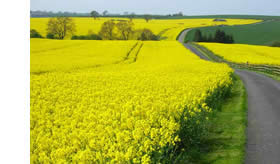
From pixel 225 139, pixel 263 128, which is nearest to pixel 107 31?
pixel 263 128

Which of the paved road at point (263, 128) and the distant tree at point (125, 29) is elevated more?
the distant tree at point (125, 29)

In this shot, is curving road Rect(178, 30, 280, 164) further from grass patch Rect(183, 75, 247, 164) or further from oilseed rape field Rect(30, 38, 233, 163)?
oilseed rape field Rect(30, 38, 233, 163)

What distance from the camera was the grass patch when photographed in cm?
937

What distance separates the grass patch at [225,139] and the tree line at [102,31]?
82.0 meters

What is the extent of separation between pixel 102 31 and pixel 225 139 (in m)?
89.9

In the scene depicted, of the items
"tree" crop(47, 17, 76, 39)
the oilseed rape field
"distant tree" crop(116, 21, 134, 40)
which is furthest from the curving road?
"distant tree" crop(116, 21, 134, 40)

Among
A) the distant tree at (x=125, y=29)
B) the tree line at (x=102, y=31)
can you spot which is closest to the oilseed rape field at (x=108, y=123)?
the tree line at (x=102, y=31)

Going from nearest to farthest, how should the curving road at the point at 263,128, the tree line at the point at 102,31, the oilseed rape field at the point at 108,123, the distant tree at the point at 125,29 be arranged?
the oilseed rape field at the point at 108,123 < the curving road at the point at 263,128 < the tree line at the point at 102,31 < the distant tree at the point at 125,29

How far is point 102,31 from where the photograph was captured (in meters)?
98.4

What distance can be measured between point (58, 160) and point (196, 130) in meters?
4.97

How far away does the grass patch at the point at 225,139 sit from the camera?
30.7 feet

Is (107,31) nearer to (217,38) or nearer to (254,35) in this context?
(217,38)

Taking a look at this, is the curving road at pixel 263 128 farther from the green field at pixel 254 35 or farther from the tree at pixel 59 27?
the green field at pixel 254 35
